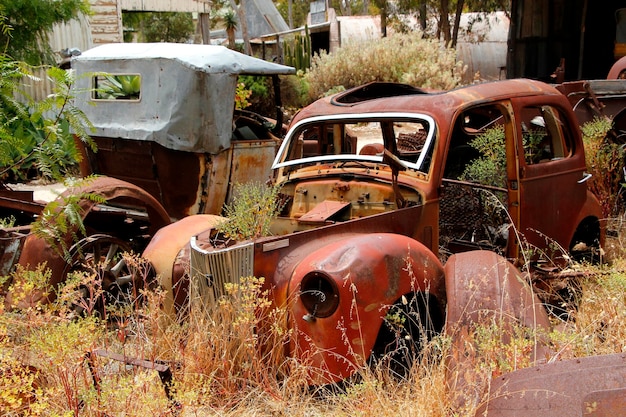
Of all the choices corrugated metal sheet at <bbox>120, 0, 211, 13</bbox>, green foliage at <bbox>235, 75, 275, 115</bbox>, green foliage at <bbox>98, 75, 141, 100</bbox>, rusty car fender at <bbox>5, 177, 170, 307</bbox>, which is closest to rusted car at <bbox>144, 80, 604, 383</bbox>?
rusty car fender at <bbox>5, 177, 170, 307</bbox>

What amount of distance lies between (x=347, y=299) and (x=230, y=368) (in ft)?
2.71

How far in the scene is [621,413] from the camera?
2594 millimetres

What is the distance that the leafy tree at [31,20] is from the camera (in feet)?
38.7

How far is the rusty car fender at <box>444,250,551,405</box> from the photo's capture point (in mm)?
3748

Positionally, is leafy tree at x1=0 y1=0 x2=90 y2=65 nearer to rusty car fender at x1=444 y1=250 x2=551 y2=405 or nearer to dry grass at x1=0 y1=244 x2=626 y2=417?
dry grass at x1=0 y1=244 x2=626 y2=417

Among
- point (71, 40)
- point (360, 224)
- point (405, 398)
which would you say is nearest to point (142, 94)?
point (360, 224)

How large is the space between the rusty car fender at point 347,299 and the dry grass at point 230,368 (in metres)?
0.10

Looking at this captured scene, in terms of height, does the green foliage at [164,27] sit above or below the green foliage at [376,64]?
above

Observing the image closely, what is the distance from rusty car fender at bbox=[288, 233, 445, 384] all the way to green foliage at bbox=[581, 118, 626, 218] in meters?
4.04

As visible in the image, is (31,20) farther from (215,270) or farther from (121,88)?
(215,270)

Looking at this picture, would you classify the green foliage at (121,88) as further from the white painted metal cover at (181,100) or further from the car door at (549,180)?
the car door at (549,180)

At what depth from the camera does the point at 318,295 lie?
411 centimetres

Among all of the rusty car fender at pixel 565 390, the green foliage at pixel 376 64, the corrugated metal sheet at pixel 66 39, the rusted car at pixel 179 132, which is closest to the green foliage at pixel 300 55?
the green foliage at pixel 376 64

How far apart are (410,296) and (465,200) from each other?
183 centimetres
